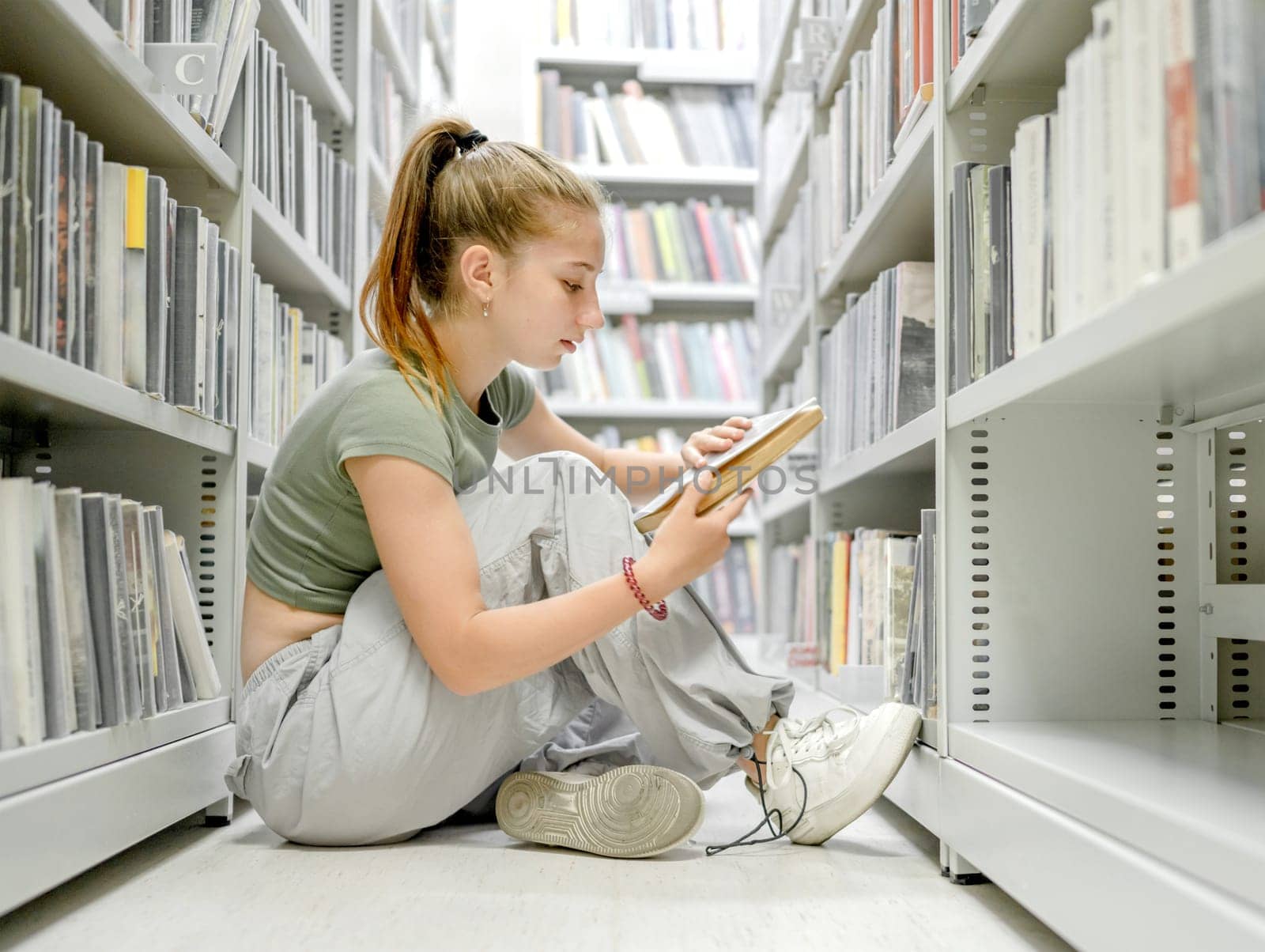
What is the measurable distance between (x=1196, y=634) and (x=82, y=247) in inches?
47.0

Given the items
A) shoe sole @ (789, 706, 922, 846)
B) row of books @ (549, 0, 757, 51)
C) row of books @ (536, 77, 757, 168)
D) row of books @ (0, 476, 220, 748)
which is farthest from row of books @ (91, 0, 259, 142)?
row of books @ (549, 0, 757, 51)

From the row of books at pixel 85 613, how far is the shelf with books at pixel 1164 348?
854mm

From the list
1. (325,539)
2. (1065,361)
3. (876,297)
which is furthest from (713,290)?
(1065,361)

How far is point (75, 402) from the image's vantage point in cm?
100

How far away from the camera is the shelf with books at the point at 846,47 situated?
1.88m

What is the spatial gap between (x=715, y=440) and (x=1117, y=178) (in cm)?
55

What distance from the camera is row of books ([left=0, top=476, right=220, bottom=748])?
2.93 ft

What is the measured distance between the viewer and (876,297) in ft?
5.64

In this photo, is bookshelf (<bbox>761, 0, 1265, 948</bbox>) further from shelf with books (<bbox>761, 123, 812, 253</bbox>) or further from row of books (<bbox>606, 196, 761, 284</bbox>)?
row of books (<bbox>606, 196, 761, 284</bbox>)

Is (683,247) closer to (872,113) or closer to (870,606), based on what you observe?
(872,113)

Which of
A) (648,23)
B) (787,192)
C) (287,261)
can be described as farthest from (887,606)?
(648,23)

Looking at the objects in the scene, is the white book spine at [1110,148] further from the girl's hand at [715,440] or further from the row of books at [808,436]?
the row of books at [808,436]

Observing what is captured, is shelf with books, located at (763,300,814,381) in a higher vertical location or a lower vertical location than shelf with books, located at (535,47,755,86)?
lower

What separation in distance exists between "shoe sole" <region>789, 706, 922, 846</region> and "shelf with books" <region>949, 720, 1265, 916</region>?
53 mm
